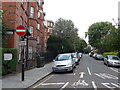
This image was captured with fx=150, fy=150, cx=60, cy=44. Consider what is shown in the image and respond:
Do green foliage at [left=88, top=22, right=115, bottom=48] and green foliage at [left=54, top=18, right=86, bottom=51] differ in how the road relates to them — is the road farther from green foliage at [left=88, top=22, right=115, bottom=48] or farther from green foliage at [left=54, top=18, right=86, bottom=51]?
green foliage at [left=88, top=22, right=115, bottom=48]

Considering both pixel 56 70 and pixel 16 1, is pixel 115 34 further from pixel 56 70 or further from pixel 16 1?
pixel 16 1

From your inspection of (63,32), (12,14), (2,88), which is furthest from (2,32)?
(63,32)

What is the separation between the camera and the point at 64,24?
138 ft

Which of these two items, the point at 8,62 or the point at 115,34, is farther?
the point at 115,34

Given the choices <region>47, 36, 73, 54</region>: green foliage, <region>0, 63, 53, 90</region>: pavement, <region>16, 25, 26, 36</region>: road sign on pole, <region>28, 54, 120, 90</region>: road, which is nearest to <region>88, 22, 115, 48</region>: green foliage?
<region>47, 36, 73, 54</region>: green foliage

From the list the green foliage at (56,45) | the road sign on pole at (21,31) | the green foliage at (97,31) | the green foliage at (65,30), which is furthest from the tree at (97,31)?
the road sign on pole at (21,31)

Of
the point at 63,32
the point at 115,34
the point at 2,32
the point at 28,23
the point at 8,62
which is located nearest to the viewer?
the point at 8,62

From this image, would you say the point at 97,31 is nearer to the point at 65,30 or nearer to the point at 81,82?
the point at 65,30

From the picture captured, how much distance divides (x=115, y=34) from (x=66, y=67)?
13.8 metres

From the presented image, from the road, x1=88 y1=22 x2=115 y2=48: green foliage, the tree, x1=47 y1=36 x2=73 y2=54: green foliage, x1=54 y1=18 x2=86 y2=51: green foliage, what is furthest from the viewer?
x1=88 y1=22 x2=115 y2=48: green foliage

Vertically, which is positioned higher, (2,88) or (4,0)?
(4,0)

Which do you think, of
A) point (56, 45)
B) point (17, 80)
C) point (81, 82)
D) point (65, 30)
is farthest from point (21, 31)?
point (65, 30)

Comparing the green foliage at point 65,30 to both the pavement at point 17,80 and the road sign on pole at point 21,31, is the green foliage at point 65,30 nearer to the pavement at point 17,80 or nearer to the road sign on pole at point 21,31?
the pavement at point 17,80

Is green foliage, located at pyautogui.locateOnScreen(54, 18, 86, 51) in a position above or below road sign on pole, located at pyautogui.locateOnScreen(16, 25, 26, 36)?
above
